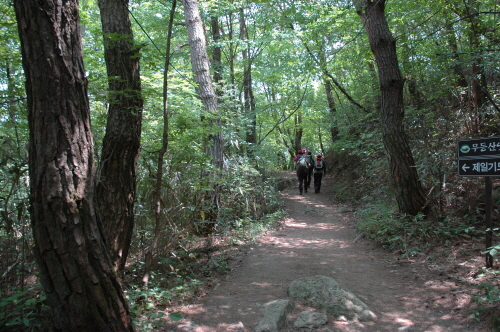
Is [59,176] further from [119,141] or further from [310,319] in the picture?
[310,319]

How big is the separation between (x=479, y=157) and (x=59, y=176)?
17.0 ft

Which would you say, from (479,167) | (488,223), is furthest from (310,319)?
(479,167)

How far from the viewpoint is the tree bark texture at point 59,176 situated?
257cm

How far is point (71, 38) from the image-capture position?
8.96 ft

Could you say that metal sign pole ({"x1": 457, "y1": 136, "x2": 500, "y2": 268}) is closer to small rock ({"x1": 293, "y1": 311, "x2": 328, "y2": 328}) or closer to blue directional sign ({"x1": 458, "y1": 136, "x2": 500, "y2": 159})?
blue directional sign ({"x1": 458, "y1": 136, "x2": 500, "y2": 159})

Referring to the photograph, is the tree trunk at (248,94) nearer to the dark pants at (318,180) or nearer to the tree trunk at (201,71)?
the dark pants at (318,180)

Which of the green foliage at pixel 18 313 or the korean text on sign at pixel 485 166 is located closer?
the green foliage at pixel 18 313

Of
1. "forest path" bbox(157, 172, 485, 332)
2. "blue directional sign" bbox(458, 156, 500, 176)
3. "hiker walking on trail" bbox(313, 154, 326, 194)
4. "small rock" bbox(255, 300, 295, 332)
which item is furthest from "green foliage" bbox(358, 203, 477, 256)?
"hiker walking on trail" bbox(313, 154, 326, 194)

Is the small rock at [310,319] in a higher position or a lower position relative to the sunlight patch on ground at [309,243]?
lower

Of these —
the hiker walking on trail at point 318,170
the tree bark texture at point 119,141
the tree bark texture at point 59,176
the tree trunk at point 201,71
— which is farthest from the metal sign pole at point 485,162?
the hiker walking on trail at point 318,170

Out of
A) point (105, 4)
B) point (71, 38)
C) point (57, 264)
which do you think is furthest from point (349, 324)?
point (105, 4)

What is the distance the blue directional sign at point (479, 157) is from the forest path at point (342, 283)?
1536 millimetres

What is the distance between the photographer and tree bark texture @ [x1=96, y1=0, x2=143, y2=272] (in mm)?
4234

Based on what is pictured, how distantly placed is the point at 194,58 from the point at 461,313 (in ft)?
24.6
